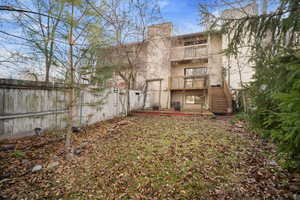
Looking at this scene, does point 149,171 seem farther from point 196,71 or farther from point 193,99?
point 196,71

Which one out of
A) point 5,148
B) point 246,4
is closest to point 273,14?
point 246,4

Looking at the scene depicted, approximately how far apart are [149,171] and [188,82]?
10.3 meters

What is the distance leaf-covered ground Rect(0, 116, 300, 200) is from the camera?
210cm

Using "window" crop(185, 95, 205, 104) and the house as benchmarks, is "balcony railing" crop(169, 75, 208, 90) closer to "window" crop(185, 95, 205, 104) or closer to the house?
the house

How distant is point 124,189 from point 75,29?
3.48m

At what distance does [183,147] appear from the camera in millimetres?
3594

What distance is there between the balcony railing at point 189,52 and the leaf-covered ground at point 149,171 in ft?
28.0

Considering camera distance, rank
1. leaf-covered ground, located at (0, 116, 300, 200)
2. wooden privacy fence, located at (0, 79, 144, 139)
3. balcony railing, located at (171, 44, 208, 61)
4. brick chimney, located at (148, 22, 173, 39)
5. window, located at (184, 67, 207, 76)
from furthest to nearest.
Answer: window, located at (184, 67, 207, 76)
balcony railing, located at (171, 44, 208, 61)
brick chimney, located at (148, 22, 173, 39)
wooden privacy fence, located at (0, 79, 144, 139)
leaf-covered ground, located at (0, 116, 300, 200)

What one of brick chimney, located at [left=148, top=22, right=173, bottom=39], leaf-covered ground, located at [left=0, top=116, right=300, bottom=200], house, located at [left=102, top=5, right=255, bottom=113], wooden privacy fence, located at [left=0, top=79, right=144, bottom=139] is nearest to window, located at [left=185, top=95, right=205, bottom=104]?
house, located at [left=102, top=5, right=255, bottom=113]

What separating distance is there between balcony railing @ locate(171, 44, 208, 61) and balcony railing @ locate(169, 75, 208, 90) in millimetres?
1789

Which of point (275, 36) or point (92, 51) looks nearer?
point (275, 36)

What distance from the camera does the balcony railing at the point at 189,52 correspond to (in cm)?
1075

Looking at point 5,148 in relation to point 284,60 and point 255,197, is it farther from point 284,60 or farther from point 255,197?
point 284,60

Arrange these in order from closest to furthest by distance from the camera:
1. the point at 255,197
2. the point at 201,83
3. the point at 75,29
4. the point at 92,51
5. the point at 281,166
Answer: the point at 255,197, the point at 281,166, the point at 75,29, the point at 92,51, the point at 201,83
